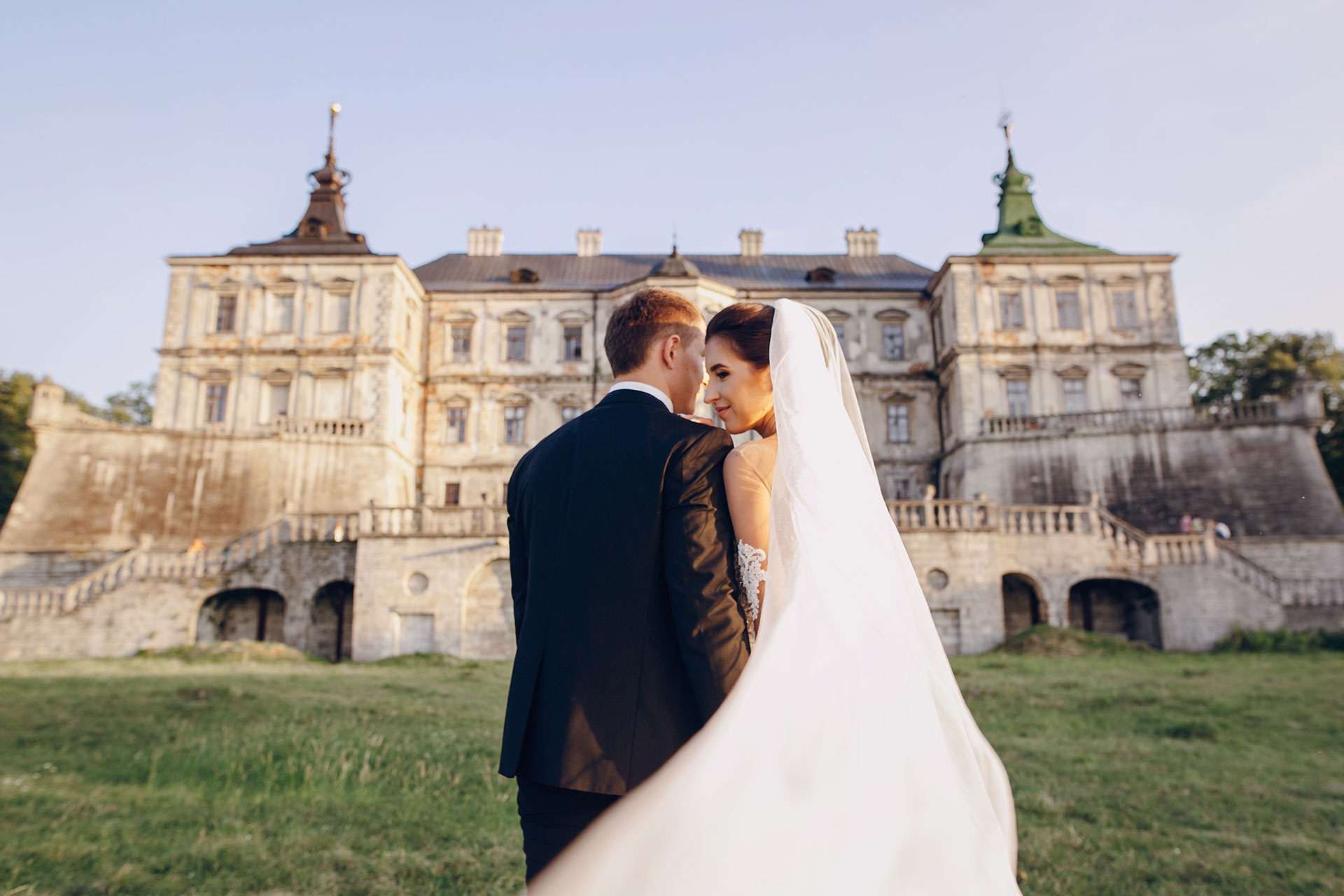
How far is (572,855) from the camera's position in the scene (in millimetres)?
2281

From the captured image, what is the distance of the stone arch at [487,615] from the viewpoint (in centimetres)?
2341

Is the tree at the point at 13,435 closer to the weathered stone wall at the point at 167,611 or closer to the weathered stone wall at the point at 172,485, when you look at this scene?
the weathered stone wall at the point at 172,485

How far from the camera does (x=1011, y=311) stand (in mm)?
35875

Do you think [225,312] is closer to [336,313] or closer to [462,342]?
[336,313]

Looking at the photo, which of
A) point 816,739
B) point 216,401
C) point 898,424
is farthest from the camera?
point 898,424

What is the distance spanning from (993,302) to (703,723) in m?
36.4

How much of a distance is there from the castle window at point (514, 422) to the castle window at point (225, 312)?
38.5 feet

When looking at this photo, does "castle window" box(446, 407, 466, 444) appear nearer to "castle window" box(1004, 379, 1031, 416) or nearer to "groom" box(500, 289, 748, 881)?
"castle window" box(1004, 379, 1031, 416)

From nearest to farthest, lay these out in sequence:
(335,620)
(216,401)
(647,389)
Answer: (647,389) < (335,620) < (216,401)

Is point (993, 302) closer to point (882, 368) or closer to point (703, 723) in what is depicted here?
point (882, 368)

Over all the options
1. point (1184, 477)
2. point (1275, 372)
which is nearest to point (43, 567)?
point (1184, 477)

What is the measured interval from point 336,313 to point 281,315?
2349 millimetres

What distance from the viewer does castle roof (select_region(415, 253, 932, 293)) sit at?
39.7 m

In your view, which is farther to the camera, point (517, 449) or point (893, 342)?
point (893, 342)
